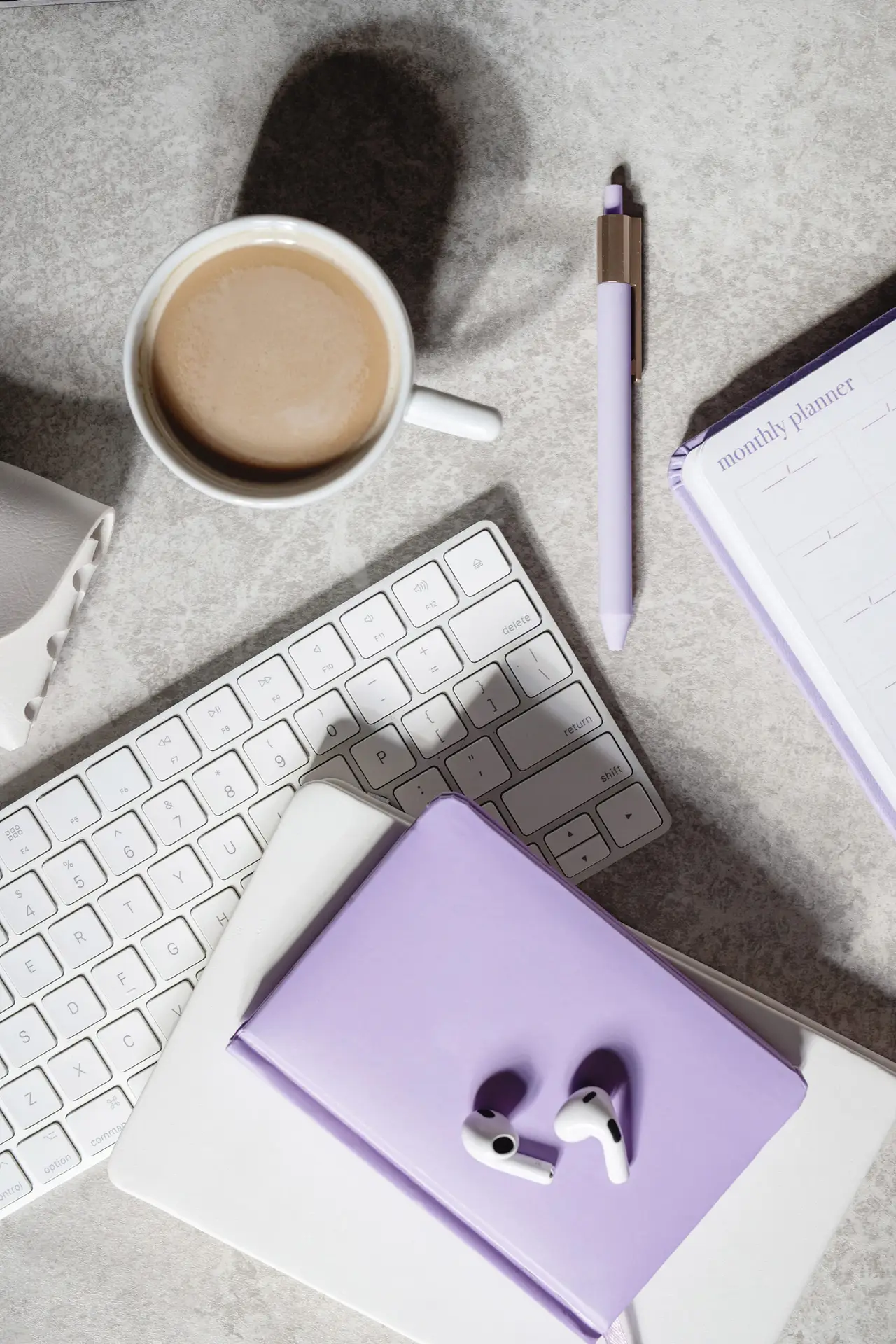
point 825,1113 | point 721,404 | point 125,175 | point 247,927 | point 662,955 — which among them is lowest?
point 825,1113

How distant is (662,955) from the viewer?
48cm

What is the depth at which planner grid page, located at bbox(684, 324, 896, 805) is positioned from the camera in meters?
0.49

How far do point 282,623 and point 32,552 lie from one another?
0.14m

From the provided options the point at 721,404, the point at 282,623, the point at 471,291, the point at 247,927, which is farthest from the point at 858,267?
the point at 247,927

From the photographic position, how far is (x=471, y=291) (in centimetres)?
54

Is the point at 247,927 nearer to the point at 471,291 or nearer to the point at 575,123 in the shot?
the point at 471,291

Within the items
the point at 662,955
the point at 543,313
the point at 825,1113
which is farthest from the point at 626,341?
the point at 825,1113

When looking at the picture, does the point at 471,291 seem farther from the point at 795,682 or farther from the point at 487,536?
the point at 795,682

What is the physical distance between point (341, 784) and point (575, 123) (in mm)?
409

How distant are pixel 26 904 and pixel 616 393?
0.45 metres

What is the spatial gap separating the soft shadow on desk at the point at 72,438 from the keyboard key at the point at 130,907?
230 mm

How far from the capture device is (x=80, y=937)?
526 millimetres

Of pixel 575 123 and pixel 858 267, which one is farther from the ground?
pixel 575 123

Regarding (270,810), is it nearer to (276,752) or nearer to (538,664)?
(276,752)
